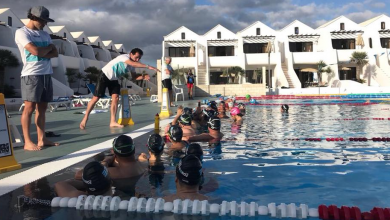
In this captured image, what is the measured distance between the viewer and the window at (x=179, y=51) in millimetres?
→ 44703

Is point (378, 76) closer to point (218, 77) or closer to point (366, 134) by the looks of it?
point (218, 77)

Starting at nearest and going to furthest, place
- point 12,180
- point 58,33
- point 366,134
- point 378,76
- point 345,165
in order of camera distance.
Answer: point 12,180
point 345,165
point 366,134
point 378,76
point 58,33

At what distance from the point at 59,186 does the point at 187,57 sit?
1559 inches

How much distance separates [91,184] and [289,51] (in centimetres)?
4242

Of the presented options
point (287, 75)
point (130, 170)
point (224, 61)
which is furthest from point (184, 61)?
point (130, 170)

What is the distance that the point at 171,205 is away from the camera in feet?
9.34

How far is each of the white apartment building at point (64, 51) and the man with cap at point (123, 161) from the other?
26913mm

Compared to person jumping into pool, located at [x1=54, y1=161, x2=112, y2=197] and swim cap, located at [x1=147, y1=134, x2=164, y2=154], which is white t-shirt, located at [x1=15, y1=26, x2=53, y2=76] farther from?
person jumping into pool, located at [x1=54, y1=161, x2=112, y2=197]

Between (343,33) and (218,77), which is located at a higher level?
(343,33)

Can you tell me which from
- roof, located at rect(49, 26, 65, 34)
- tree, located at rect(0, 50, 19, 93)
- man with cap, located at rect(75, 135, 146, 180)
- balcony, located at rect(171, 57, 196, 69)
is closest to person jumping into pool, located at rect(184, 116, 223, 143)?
man with cap, located at rect(75, 135, 146, 180)

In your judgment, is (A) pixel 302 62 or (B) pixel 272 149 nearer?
(B) pixel 272 149

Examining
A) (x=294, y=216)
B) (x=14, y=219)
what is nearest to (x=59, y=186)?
(x=14, y=219)

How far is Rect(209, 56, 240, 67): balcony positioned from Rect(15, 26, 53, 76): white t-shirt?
3726cm

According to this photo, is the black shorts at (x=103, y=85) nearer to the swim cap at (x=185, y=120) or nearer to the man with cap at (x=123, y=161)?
the swim cap at (x=185, y=120)
